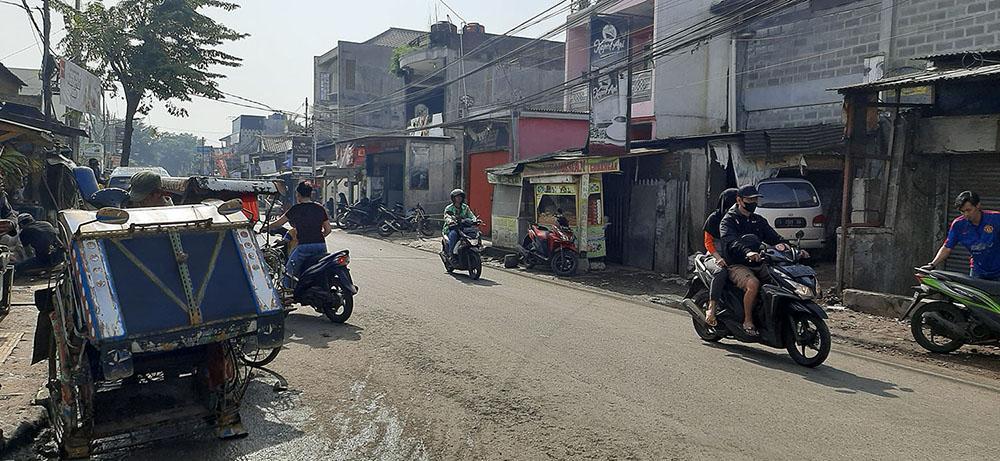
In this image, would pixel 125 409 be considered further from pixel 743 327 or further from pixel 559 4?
pixel 559 4

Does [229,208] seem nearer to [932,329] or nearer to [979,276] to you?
[932,329]

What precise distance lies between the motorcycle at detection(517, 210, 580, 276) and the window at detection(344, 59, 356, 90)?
3498 centimetres

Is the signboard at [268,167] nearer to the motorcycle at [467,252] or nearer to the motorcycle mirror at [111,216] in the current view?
the motorcycle at [467,252]

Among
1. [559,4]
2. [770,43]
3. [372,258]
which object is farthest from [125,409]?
[770,43]

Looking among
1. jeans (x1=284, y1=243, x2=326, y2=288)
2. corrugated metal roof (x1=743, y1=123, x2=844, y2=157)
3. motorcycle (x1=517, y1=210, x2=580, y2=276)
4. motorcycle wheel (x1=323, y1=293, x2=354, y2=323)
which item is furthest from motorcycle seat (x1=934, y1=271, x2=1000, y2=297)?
motorcycle (x1=517, y1=210, x2=580, y2=276)

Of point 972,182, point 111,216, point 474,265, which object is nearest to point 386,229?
point 474,265

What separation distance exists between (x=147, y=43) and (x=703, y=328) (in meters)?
23.4

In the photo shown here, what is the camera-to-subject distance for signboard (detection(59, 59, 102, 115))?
18844 millimetres

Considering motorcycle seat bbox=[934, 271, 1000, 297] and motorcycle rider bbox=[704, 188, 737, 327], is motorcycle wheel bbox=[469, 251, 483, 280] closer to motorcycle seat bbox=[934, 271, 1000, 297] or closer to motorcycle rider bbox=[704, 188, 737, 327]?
motorcycle rider bbox=[704, 188, 737, 327]

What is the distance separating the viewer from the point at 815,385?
5.95 m

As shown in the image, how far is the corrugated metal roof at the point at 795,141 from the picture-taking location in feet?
40.8

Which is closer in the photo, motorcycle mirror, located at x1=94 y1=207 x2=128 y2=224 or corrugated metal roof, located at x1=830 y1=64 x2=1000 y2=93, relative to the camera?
motorcycle mirror, located at x1=94 y1=207 x2=128 y2=224

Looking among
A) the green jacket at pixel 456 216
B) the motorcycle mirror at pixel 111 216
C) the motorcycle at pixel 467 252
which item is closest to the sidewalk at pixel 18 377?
the motorcycle mirror at pixel 111 216

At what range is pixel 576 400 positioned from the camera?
537 cm
